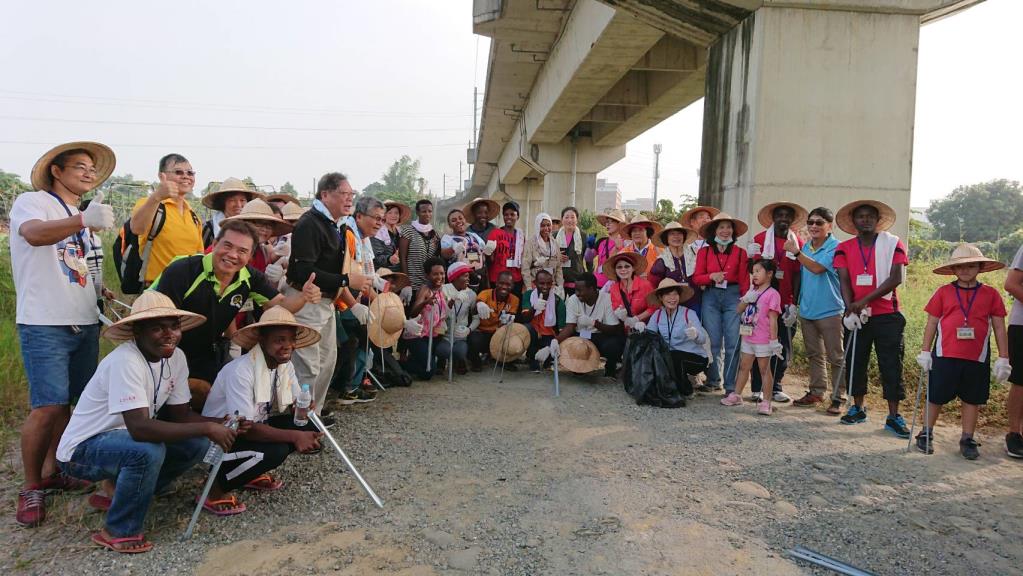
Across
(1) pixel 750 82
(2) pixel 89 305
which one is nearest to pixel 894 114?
(1) pixel 750 82

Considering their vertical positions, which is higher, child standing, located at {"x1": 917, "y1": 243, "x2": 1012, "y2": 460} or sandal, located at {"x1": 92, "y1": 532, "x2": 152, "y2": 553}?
child standing, located at {"x1": 917, "y1": 243, "x2": 1012, "y2": 460}

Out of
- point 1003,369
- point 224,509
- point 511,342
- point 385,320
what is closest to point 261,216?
point 385,320

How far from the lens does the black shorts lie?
5.10m

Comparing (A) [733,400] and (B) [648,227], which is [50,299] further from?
(B) [648,227]

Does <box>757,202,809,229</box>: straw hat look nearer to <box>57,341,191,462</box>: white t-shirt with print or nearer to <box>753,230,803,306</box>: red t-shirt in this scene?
<box>753,230,803,306</box>: red t-shirt

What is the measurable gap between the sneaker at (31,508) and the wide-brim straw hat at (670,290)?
5.37m

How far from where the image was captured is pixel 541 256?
8.11m

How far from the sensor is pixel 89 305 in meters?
3.94

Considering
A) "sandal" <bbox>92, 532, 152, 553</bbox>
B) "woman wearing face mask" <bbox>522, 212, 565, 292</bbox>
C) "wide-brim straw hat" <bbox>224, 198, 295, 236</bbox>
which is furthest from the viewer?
"woman wearing face mask" <bbox>522, 212, 565, 292</bbox>

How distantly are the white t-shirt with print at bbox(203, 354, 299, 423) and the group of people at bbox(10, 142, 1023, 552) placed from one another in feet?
0.05

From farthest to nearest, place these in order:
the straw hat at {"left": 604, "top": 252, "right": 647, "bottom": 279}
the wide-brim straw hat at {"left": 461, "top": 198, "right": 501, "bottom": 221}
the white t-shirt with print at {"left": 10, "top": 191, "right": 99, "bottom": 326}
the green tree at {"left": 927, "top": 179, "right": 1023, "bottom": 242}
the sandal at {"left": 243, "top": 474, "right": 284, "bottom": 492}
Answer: the green tree at {"left": 927, "top": 179, "right": 1023, "bottom": 242}, the wide-brim straw hat at {"left": 461, "top": 198, "right": 501, "bottom": 221}, the straw hat at {"left": 604, "top": 252, "right": 647, "bottom": 279}, the sandal at {"left": 243, "top": 474, "right": 284, "bottom": 492}, the white t-shirt with print at {"left": 10, "top": 191, "right": 99, "bottom": 326}

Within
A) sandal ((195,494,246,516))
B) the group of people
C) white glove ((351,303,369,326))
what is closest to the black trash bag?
the group of people

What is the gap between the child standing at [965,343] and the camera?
5.07 m

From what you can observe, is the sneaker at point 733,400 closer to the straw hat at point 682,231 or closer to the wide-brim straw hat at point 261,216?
the straw hat at point 682,231
